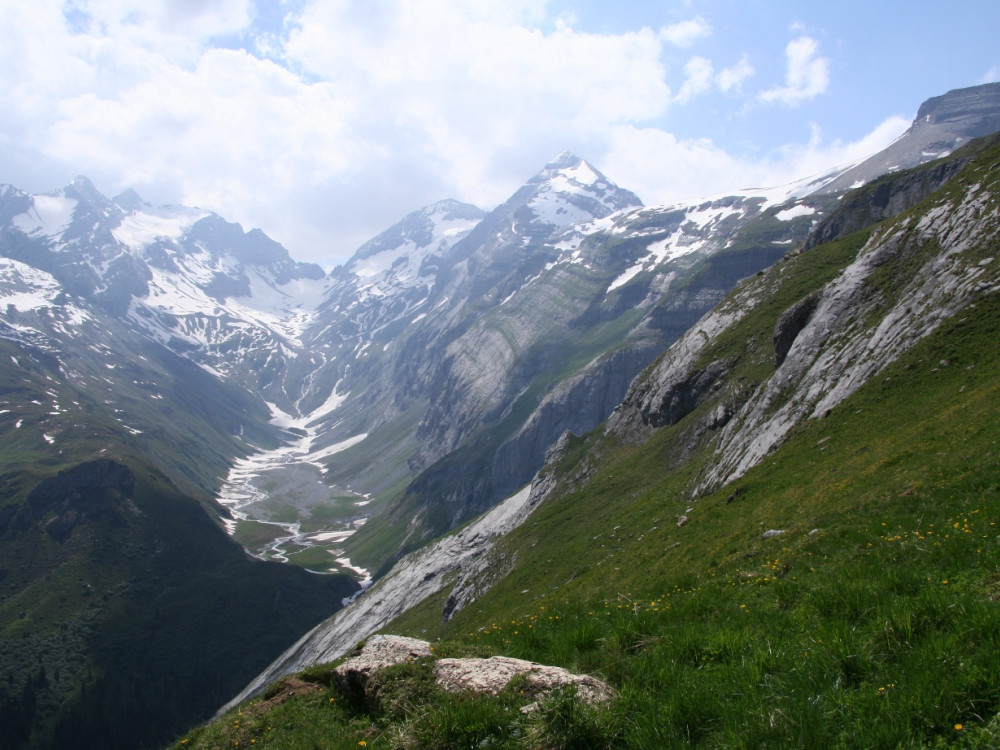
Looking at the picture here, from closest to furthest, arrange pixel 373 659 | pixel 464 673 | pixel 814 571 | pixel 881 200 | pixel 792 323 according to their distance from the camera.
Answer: pixel 464 673
pixel 373 659
pixel 814 571
pixel 792 323
pixel 881 200

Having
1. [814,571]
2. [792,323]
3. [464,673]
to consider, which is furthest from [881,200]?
[464,673]

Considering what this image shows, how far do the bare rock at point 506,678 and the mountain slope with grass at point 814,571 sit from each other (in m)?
0.34

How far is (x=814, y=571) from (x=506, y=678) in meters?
8.38

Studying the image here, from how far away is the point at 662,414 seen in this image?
261 ft

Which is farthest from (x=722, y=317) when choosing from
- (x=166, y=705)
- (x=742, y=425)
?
(x=166, y=705)

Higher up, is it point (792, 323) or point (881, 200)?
point (881, 200)

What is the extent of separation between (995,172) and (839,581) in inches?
1882

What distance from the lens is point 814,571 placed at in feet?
43.5

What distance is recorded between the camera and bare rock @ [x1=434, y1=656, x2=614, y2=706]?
8242mm

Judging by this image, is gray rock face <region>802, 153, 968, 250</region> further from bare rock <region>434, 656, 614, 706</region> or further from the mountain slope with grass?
bare rock <region>434, 656, 614, 706</region>

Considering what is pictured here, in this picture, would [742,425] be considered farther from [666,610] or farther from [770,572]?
→ [666,610]

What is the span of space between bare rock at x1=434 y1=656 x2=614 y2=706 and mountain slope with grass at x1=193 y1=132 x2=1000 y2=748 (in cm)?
34

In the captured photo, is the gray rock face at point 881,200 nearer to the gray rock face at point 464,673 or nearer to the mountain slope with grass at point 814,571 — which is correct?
the mountain slope with grass at point 814,571

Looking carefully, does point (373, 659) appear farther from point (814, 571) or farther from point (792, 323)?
point (792, 323)
